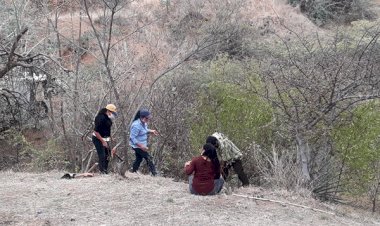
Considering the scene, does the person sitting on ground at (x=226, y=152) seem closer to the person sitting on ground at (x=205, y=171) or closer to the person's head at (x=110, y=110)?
the person sitting on ground at (x=205, y=171)

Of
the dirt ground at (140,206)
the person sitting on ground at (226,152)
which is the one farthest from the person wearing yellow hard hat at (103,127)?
the person sitting on ground at (226,152)

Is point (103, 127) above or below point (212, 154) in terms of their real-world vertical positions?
above

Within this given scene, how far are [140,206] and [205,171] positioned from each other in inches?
44.6

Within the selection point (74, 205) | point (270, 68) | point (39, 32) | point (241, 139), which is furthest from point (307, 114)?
point (39, 32)

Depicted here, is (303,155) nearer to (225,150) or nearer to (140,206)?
(225,150)

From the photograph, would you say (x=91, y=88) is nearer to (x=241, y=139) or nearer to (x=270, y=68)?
(x=241, y=139)

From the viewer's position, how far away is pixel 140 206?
30.9 ft

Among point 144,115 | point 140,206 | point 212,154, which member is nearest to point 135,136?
point 144,115

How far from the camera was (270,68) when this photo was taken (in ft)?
42.9

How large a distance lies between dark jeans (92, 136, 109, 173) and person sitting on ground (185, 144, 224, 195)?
104 inches

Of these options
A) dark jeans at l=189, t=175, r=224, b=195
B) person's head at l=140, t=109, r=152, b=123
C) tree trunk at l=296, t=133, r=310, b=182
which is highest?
person's head at l=140, t=109, r=152, b=123

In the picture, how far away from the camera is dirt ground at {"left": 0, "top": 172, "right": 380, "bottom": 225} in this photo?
887cm

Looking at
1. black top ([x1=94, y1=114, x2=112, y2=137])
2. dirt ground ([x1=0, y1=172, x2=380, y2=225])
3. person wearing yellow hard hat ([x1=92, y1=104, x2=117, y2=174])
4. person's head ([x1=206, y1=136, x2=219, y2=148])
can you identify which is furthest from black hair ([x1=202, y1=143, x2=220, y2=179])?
black top ([x1=94, y1=114, x2=112, y2=137])

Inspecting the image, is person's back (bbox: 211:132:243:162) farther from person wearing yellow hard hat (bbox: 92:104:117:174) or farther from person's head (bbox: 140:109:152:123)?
person wearing yellow hard hat (bbox: 92:104:117:174)
